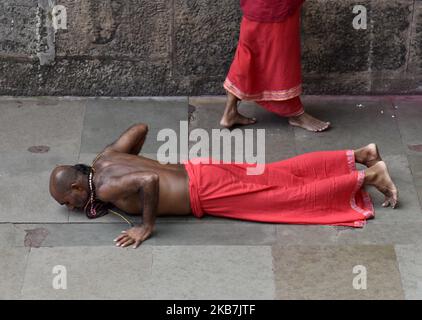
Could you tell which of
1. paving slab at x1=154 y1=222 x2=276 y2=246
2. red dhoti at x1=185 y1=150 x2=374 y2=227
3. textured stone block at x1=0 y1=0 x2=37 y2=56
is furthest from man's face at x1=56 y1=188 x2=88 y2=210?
textured stone block at x1=0 y1=0 x2=37 y2=56

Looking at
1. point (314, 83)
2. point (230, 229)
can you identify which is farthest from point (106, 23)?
point (230, 229)

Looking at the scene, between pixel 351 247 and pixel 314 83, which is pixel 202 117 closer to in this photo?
pixel 314 83

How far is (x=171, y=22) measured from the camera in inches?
302

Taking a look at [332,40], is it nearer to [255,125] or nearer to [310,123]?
[310,123]

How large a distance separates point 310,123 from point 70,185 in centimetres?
208

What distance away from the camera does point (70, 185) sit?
6.19 metres

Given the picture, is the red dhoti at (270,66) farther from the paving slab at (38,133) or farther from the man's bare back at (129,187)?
the paving slab at (38,133)

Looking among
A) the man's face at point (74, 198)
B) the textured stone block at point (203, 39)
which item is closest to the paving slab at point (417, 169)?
the textured stone block at point (203, 39)

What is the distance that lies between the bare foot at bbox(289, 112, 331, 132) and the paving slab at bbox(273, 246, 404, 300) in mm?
1518

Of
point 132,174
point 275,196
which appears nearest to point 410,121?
point 275,196

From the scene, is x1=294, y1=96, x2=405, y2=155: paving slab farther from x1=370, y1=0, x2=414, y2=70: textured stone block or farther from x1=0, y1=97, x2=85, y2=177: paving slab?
x1=0, y1=97, x2=85, y2=177: paving slab

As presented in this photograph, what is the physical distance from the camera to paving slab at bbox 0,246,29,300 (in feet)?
18.9

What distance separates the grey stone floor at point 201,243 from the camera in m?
5.78

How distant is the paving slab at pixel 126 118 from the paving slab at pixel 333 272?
5.33 feet
